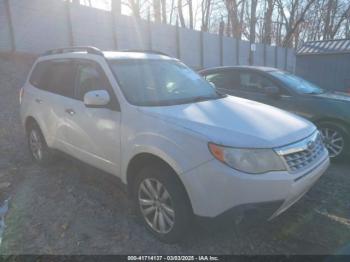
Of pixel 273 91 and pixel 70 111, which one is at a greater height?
pixel 70 111

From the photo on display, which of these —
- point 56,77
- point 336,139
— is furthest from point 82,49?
point 336,139

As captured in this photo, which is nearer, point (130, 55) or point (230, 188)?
point (230, 188)

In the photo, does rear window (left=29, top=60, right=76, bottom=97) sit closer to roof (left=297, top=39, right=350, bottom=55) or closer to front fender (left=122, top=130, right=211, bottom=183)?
front fender (left=122, top=130, right=211, bottom=183)

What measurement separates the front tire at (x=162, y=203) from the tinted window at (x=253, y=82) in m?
3.71

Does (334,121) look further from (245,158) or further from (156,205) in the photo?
(156,205)

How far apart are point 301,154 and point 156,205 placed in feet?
4.56

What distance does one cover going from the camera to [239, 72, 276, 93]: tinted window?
6.16 metres

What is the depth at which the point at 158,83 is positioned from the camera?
12.3 feet

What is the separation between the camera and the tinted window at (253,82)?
242 inches

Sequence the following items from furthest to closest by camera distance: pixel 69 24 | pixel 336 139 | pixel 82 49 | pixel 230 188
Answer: pixel 69 24, pixel 336 139, pixel 82 49, pixel 230 188

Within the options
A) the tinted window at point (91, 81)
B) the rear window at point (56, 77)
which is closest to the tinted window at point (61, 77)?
the rear window at point (56, 77)

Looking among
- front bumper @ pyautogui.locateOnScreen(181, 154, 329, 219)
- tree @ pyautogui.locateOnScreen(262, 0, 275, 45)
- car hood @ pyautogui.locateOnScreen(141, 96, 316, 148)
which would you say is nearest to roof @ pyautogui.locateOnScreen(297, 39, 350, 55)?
car hood @ pyautogui.locateOnScreen(141, 96, 316, 148)

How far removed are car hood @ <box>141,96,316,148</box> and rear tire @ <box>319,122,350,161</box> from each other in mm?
2242

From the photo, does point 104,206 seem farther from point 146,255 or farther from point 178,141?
point 178,141
